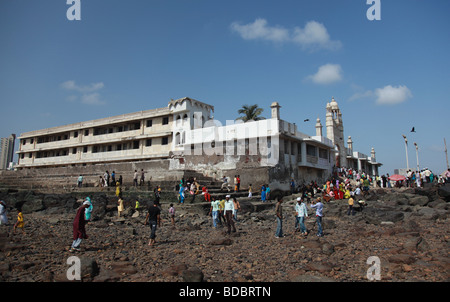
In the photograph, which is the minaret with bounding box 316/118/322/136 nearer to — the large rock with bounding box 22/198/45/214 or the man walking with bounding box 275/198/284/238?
the man walking with bounding box 275/198/284/238

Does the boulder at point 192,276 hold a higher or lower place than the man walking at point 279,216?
lower

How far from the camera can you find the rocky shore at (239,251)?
21.3 feet

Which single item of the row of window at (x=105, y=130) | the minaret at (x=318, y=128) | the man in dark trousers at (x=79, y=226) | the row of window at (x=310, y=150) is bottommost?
the man in dark trousers at (x=79, y=226)

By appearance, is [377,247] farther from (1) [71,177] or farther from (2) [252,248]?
(1) [71,177]


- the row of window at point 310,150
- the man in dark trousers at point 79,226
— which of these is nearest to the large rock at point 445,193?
the row of window at point 310,150

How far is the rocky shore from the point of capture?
6.48m

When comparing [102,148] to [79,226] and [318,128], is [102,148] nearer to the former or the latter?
[318,128]

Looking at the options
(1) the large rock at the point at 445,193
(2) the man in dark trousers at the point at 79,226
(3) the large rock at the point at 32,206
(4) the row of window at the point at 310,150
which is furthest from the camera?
(4) the row of window at the point at 310,150

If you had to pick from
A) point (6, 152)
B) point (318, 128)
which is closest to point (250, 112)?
point (318, 128)

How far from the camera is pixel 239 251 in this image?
867 centimetres

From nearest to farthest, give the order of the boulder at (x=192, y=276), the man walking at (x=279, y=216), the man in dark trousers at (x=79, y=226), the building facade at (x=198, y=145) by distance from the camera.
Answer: the boulder at (x=192, y=276) < the man in dark trousers at (x=79, y=226) < the man walking at (x=279, y=216) < the building facade at (x=198, y=145)

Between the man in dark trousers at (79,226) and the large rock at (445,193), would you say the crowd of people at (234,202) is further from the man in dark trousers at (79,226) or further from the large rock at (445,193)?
the large rock at (445,193)

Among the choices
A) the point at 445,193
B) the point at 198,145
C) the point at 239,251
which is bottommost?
the point at 239,251
